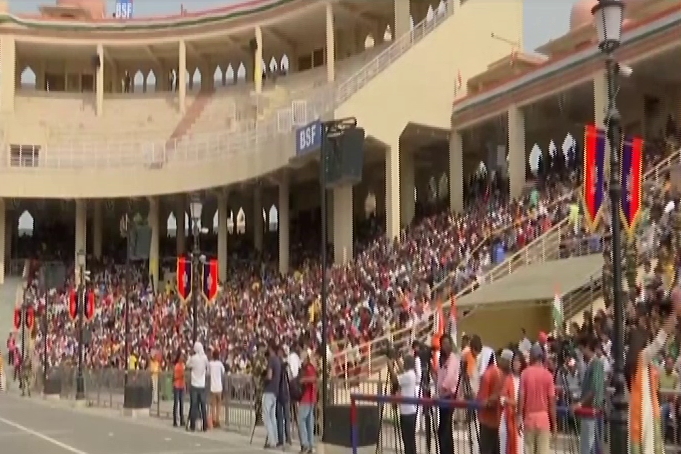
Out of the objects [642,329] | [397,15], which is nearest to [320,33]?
[397,15]

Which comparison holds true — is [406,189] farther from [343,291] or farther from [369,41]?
[369,41]

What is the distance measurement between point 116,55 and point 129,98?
286 centimetres

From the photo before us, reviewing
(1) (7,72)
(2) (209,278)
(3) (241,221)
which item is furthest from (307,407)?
(1) (7,72)

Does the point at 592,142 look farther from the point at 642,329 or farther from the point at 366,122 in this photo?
the point at 366,122

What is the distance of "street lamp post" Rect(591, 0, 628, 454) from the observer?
965 cm

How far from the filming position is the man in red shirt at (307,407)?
1658 cm

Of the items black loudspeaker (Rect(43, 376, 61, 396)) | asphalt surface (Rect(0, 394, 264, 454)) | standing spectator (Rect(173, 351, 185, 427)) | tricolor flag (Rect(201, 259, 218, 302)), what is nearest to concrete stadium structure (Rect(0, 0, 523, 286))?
tricolor flag (Rect(201, 259, 218, 302))

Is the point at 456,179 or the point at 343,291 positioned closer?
the point at 343,291

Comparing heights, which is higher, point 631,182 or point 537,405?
point 631,182

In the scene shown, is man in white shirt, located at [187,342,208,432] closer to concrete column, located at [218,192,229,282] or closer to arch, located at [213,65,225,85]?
concrete column, located at [218,192,229,282]

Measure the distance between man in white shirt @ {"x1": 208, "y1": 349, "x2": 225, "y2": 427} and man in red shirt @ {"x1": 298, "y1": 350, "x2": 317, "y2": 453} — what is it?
414 centimetres

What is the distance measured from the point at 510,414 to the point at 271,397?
21.9 feet

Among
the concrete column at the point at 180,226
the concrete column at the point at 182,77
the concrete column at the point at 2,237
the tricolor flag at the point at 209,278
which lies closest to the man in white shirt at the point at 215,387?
the tricolor flag at the point at 209,278

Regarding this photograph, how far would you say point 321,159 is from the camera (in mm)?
16719
